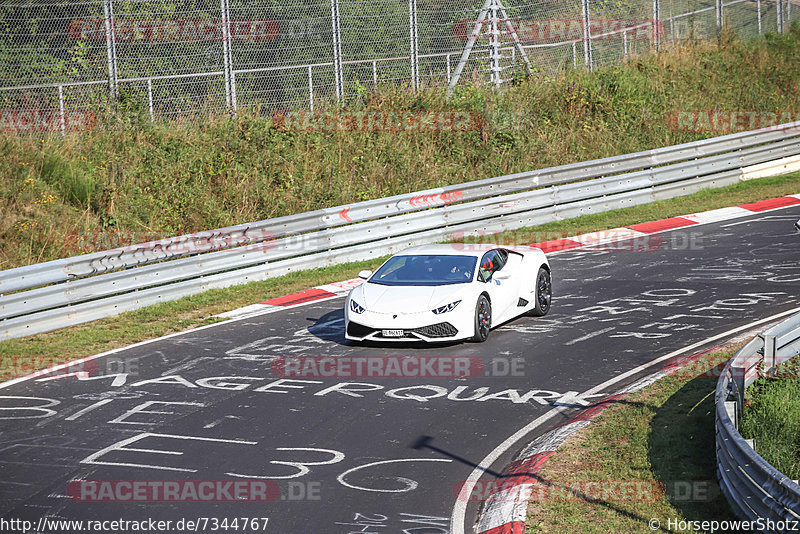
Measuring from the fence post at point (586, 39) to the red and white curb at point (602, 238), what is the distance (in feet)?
23.6

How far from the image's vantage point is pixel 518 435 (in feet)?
31.8

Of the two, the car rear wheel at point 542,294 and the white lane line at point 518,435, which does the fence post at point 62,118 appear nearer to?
the car rear wheel at point 542,294

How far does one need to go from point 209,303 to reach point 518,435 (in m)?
8.19

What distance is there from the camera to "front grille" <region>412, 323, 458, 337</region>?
12.7 meters

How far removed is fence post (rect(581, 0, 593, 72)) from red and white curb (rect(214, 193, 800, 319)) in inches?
283

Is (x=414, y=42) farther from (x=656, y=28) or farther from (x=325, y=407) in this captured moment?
(x=325, y=407)

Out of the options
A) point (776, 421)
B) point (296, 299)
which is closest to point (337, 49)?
point (296, 299)

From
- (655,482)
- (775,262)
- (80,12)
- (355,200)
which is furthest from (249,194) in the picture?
(655,482)

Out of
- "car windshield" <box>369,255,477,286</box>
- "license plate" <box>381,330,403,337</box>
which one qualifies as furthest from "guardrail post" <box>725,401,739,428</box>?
"car windshield" <box>369,255,477,286</box>

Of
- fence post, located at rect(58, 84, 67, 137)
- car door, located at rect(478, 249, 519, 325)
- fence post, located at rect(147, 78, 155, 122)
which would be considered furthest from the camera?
fence post, located at rect(147, 78, 155, 122)

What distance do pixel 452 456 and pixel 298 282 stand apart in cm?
913

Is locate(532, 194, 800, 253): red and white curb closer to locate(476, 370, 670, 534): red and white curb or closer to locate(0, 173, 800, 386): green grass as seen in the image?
locate(0, 173, 800, 386): green grass

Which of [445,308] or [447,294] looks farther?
[447,294]

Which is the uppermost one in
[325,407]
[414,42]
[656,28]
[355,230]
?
[656,28]
